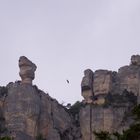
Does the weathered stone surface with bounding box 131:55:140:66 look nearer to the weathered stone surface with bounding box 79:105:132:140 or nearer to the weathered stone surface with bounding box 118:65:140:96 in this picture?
the weathered stone surface with bounding box 118:65:140:96

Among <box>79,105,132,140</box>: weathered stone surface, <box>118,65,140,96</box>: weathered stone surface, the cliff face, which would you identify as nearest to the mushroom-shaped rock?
the cliff face

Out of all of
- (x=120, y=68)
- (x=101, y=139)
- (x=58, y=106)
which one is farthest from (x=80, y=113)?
(x=101, y=139)

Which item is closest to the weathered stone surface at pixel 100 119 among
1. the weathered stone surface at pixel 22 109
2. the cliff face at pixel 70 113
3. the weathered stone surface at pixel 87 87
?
the cliff face at pixel 70 113

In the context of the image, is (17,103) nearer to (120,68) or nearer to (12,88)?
(12,88)

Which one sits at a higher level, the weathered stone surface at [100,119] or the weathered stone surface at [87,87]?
the weathered stone surface at [87,87]

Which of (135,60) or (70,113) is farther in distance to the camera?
(70,113)

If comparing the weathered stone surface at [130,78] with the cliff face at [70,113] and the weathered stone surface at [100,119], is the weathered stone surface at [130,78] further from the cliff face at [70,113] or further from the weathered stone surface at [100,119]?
the weathered stone surface at [100,119]

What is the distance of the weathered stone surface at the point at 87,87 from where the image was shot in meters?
90.5

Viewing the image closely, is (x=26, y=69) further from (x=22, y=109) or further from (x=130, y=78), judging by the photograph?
(x=130, y=78)

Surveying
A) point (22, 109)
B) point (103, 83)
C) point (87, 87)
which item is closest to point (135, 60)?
point (103, 83)

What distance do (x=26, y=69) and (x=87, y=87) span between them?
1002 cm

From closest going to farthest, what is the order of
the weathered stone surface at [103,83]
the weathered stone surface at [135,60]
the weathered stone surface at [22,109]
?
the weathered stone surface at [22,109], the weathered stone surface at [103,83], the weathered stone surface at [135,60]

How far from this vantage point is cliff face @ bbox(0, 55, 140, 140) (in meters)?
82.9

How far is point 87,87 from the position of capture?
91000 millimetres
